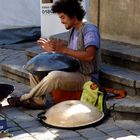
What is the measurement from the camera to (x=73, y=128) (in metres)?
5.25

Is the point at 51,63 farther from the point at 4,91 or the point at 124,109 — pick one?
the point at 124,109

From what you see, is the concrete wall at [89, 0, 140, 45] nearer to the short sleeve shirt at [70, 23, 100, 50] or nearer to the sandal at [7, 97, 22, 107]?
the short sleeve shirt at [70, 23, 100, 50]

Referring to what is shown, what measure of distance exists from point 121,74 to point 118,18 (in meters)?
1.35

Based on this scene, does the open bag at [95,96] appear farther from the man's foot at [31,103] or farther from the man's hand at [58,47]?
the man's foot at [31,103]

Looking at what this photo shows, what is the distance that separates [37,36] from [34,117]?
6.01 m

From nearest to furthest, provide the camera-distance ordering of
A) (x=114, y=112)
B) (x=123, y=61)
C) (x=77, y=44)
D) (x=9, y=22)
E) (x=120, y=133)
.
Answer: (x=120, y=133), (x=114, y=112), (x=77, y=44), (x=123, y=61), (x=9, y=22)

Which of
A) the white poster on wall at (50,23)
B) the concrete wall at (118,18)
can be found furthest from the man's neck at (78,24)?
the white poster on wall at (50,23)

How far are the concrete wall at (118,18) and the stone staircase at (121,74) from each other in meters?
0.13

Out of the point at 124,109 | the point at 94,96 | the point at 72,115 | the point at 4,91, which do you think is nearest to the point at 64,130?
the point at 72,115

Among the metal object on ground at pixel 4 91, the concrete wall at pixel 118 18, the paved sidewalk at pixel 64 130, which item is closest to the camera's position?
the paved sidewalk at pixel 64 130

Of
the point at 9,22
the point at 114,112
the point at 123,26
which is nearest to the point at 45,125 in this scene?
the point at 114,112

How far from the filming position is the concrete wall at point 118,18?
6840mm

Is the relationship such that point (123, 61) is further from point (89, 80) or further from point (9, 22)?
point (9, 22)

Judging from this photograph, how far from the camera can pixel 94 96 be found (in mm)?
5551
